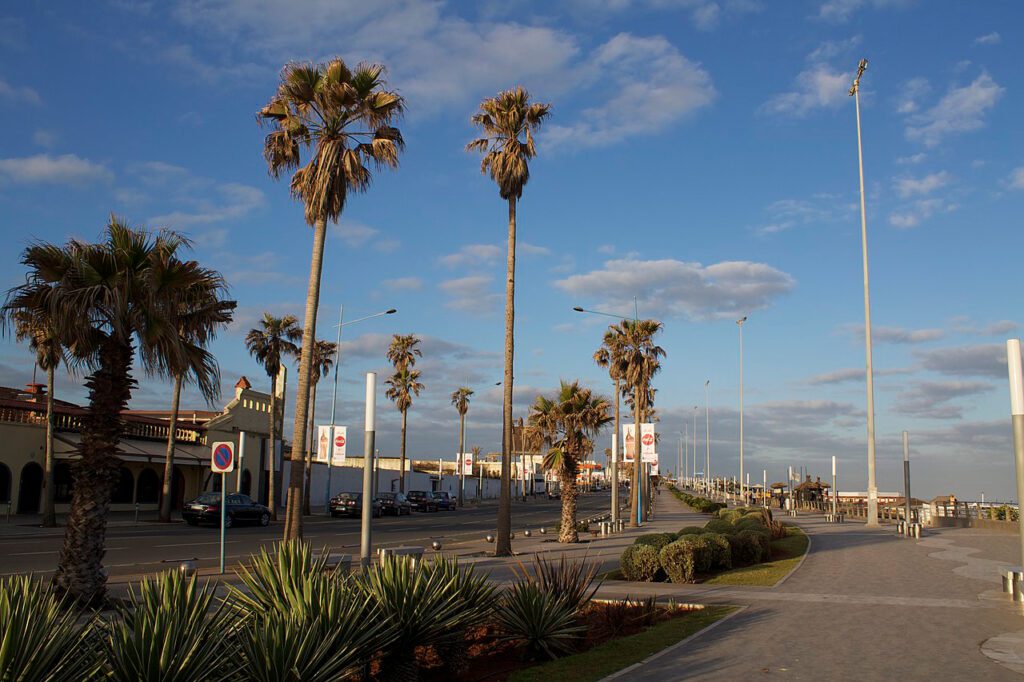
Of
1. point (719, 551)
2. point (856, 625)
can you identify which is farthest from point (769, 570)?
point (856, 625)

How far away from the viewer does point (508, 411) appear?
22.7 meters

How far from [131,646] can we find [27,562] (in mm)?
16316

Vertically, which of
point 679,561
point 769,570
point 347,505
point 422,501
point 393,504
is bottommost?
point 422,501

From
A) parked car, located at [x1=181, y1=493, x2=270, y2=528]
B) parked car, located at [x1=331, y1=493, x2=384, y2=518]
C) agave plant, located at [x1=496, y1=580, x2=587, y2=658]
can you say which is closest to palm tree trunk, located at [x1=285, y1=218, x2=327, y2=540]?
agave plant, located at [x1=496, y1=580, x2=587, y2=658]

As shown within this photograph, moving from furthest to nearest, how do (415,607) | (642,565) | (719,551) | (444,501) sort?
(444,501) < (719,551) < (642,565) < (415,607)

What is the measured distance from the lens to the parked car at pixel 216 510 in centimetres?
3438

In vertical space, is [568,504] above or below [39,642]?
below

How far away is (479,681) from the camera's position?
8.58m

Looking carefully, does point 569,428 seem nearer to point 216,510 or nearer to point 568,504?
point 568,504

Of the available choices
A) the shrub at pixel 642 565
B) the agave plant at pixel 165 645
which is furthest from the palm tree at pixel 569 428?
the agave plant at pixel 165 645

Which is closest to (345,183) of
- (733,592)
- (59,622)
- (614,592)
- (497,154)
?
(497,154)

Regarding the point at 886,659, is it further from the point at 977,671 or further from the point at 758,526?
the point at 758,526

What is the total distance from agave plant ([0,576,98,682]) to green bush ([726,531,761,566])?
1632 centimetres

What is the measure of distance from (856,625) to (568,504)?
17.7m
